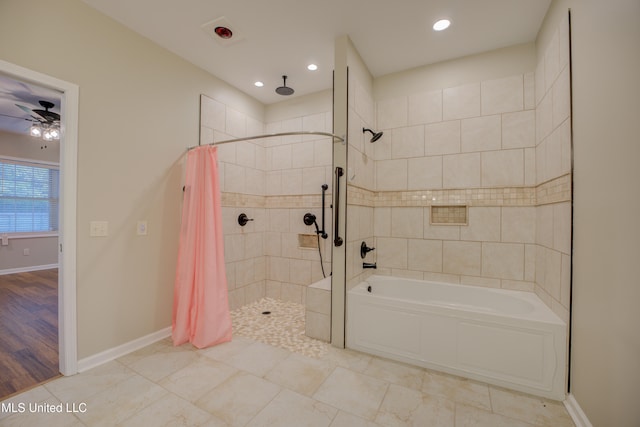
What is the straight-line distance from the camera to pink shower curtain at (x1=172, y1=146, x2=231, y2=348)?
2.30m

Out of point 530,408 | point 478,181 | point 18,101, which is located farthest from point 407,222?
point 18,101

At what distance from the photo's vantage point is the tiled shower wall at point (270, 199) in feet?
10.3

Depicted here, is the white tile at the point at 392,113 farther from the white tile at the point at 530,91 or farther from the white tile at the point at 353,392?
the white tile at the point at 353,392

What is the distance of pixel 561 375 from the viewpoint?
5.34 ft

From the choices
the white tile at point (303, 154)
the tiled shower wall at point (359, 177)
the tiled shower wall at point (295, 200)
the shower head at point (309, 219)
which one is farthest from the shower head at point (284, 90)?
the shower head at point (309, 219)

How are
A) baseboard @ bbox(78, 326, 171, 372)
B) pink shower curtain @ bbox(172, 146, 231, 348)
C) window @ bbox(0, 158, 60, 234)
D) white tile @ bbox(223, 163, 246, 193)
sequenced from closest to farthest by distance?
baseboard @ bbox(78, 326, 171, 372) → pink shower curtain @ bbox(172, 146, 231, 348) → white tile @ bbox(223, 163, 246, 193) → window @ bbox(0, 158, 60, 234)

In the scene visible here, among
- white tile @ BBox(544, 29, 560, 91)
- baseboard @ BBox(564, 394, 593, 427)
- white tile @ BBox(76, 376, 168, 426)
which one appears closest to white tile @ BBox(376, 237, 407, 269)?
baseboard @ BBox(564, 394, 593, 427)

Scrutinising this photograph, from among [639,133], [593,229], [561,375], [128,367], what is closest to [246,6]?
[639,133]

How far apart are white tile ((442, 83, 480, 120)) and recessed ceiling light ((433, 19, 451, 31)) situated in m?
0.60

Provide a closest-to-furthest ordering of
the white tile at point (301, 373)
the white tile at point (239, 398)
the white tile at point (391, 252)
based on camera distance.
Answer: the white tile at point (239, 398) → the white tile at point (301, 373) → the white tile at point (391, 252)

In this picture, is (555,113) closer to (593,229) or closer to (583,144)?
(583,144)

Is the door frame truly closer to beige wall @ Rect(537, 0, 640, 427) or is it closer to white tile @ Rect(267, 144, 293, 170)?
white tile @ Rect(267, 144, 293, 170)

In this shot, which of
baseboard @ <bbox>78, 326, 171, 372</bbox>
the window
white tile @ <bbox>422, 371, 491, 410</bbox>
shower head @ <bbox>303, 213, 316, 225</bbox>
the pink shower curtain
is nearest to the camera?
white tile @ <bbox>422, 371, 491, 410</bbox>

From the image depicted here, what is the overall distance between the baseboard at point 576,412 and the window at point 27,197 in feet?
26.9
